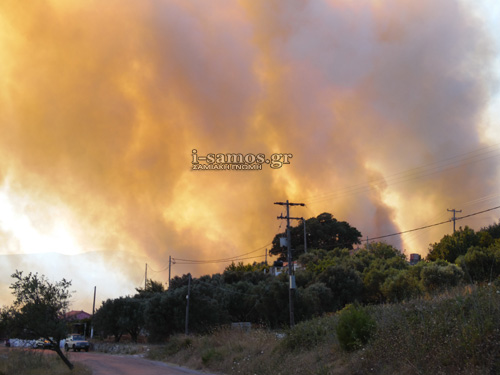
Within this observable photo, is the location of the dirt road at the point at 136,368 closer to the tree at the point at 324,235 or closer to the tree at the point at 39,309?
the tree at the point at 39,309

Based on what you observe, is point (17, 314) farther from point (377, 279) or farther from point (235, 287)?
point (377, 279)

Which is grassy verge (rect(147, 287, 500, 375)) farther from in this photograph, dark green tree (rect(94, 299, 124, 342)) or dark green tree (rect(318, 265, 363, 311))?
dark green tree (rect(94, 299, 124, 342))

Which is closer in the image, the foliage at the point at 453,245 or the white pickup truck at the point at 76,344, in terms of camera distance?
the white pickup truck at the point at 76,344

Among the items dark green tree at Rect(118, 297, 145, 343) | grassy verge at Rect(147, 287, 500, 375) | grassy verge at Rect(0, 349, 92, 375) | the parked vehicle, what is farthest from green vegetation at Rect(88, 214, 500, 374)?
the parked vehicle

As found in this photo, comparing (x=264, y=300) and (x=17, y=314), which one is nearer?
(x=17, y=314)

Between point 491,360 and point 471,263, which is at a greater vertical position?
point 471,263

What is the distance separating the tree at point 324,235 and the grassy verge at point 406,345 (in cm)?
7126

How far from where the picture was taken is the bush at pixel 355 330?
578 inches

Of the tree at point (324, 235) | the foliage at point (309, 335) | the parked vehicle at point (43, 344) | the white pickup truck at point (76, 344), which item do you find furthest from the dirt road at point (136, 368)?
the tree at point (324, 235)

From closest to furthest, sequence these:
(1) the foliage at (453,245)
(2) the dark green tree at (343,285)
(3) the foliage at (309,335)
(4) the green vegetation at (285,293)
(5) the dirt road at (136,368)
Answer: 1. (3) the foliage at (309,335)
2. (5) the dirt road at (136,368)
3. (4) the green vegetation at (285,293)
4. (2) the dark green tree at (343,285)
5. (1) the foliage at (453,245)

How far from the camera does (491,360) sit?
32.3 ft

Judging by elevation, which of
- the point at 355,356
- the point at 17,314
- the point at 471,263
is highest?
the point at 471,263

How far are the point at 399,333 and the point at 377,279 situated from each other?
139ft

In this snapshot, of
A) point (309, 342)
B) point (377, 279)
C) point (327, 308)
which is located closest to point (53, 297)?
point (309, 342)
